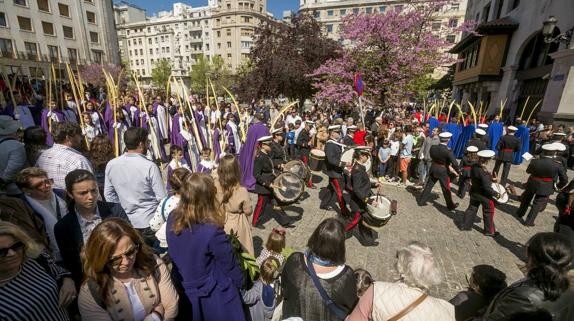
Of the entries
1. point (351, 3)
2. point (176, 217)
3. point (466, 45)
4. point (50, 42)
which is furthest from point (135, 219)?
point (351, 3)

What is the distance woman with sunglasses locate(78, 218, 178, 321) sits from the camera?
5.45ft

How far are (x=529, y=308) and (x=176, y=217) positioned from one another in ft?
8.29

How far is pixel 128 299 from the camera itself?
5.82 ft

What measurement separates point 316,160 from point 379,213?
4178mm

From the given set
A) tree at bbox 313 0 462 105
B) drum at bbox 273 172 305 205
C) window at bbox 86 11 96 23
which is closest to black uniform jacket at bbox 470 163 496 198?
drum at bbox 273 172 305 205

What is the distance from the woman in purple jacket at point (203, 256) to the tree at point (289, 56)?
15674mm

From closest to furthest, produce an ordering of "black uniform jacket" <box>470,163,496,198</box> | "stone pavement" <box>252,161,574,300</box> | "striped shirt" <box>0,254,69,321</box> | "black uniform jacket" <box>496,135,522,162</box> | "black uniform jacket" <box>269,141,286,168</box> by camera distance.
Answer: "striped shirt" <box>0,254,69,321</box>, "stone pavement" <box>252,161,574,300</box>, "black uniform jacket" <box>470,163,496,198</box>, "black uniform jacket" <box>269,141,286,168</box>, "black uniform jacket" <box>496,135,522,162</box>

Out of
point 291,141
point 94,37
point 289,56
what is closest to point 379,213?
point 291,141

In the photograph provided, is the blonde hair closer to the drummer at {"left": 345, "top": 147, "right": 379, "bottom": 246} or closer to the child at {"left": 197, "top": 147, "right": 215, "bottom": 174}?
the child at {"left": 197, "top": 147, "right": 215, "bottom": 174}

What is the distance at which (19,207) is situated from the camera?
7.39ft

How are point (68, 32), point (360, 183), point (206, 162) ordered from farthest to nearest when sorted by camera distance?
point (68, 32), point (206, 162), point (360, 183)

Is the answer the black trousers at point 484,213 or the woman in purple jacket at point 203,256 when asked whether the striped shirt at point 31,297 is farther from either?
the black trousers at point 484,213

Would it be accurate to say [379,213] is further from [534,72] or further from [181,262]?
[534,72]

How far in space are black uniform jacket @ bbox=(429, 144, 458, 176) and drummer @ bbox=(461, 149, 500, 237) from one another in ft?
3.13
